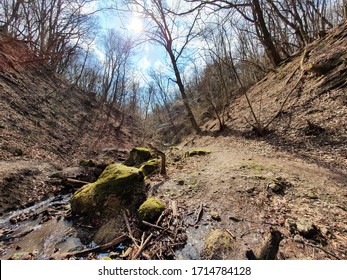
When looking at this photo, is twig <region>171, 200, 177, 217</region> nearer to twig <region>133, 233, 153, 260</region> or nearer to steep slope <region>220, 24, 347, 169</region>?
twig <region>133, 233, 153, 260</region>

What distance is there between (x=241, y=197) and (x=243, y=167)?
149 centimetres

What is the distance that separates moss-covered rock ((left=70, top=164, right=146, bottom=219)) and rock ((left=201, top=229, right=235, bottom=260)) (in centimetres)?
220

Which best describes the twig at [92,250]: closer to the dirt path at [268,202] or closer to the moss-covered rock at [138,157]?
the dirt path at [268,202]

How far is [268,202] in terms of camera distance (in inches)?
162

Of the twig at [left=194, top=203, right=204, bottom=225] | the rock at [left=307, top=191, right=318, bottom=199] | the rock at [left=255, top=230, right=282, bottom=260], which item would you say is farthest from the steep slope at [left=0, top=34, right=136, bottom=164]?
the rock at [left=307, top=191, right=318, bottom=199]

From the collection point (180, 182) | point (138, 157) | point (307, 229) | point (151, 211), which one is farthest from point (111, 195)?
point (138, 157)

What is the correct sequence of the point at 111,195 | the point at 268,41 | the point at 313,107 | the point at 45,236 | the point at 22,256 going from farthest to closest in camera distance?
the point at 268,41
the point at 313,107
the point at 111,195
the point at 45,236
the point at 22,256

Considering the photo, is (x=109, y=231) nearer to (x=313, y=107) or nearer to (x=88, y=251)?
(x=88, y=251)

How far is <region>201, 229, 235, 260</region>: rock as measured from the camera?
308cm

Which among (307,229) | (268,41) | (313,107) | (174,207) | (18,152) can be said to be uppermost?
(268,41)

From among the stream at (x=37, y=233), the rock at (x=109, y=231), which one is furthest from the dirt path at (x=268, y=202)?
the stream at (x=37, y=233)

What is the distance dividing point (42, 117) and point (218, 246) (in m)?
13.6

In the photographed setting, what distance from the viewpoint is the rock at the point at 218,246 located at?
10.1ft

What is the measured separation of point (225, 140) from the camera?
10.1m
